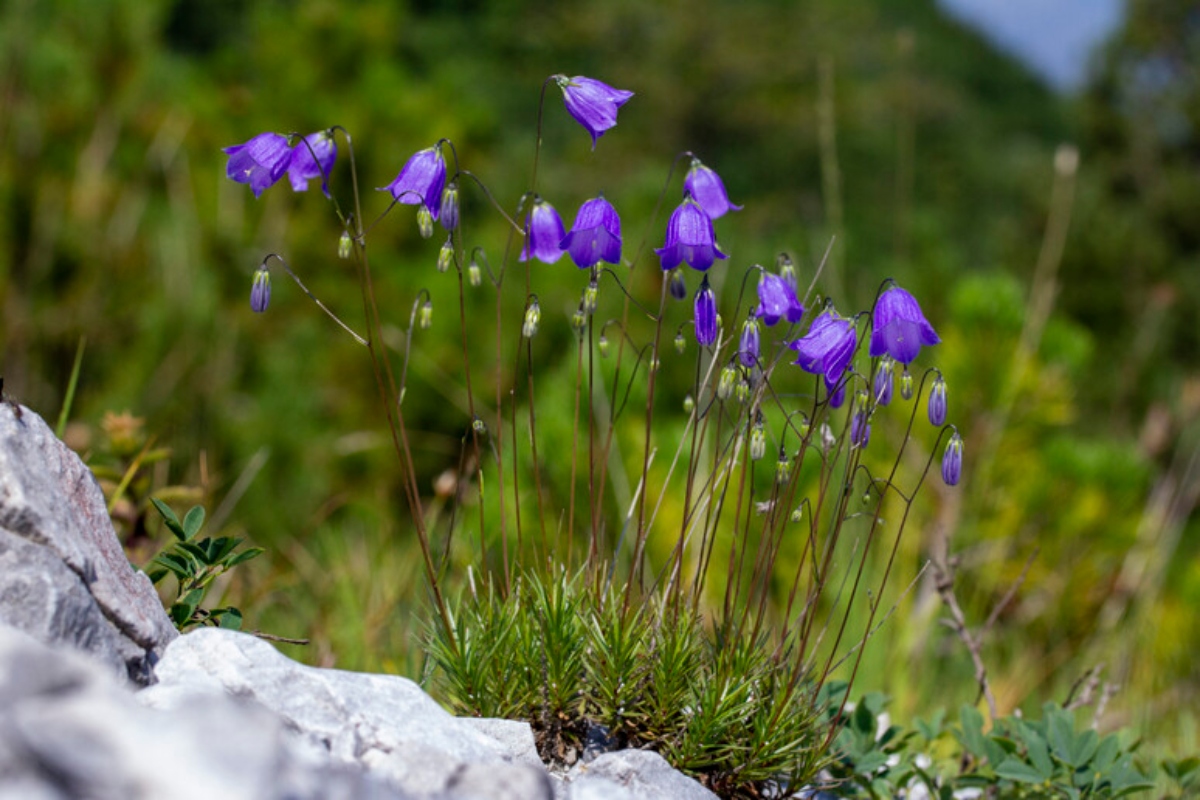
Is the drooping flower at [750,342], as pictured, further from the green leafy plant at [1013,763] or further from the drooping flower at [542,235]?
the green leafy plant at [1013,763]

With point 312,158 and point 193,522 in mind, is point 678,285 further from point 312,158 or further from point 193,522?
point 193,522

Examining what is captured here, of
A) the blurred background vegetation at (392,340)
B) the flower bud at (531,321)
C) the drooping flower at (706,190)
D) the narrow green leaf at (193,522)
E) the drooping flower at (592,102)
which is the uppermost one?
the drooping flower at (592,102)

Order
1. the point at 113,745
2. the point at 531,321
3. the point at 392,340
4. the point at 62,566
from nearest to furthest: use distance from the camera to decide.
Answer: the point at 113,745 → the point at 62,566 → the point at 531,321 → the point at 392,340

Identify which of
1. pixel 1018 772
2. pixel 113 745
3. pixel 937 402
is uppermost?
pixel 937 402

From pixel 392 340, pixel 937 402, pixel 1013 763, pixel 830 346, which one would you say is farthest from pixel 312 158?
pixel 392 340

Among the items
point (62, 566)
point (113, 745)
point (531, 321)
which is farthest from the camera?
point (531, 321)

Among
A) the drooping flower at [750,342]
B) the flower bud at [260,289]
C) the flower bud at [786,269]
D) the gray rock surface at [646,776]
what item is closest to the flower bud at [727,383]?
the drooping flower at [750,342]

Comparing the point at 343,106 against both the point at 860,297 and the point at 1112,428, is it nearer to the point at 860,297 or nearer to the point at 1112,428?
the point at 860,297
